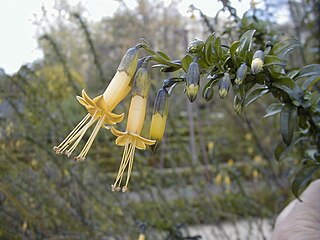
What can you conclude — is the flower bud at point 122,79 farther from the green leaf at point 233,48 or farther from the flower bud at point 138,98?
the green leaf at point 233,48

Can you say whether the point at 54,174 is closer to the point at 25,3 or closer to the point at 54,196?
the point at 54,196

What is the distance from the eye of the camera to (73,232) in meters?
1.57

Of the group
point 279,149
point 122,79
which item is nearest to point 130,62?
point 122,79

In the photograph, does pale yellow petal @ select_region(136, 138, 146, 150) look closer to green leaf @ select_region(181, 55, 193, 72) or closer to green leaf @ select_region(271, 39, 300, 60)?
green leaf @ select_region(181, 55, 193, 72)

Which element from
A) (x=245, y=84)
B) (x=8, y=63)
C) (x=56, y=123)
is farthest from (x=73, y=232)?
(x=245, y=84)

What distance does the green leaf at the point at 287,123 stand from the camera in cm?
66

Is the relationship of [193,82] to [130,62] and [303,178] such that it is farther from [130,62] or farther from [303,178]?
[303,178]

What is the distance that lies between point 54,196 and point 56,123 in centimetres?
32

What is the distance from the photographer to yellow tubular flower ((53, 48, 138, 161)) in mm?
599

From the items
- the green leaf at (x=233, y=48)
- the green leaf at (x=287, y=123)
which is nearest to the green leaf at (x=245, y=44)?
the green leaf at (x=233, y=48)

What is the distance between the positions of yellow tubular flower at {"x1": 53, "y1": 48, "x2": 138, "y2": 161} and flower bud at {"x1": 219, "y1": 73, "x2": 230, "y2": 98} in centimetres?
13

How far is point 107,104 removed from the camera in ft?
2.00

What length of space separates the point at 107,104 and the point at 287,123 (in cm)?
27

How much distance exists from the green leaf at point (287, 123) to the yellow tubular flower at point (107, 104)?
239 millimetres
